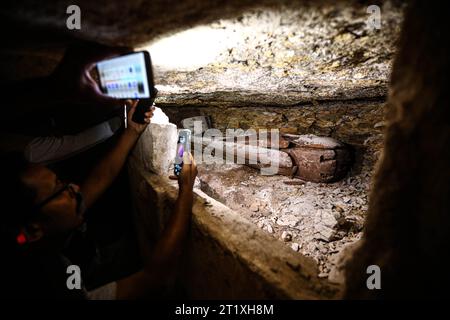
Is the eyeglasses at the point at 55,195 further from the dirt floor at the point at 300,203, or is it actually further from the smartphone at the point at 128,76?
the dirt floor at the point at 300,203

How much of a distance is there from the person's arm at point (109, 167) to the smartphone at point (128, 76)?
0.53m

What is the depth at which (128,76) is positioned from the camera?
1348mm

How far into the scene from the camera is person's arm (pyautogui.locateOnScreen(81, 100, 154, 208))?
2.09 meters

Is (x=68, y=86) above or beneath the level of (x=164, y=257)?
above

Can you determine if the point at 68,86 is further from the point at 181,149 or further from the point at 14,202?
the point at 181,149

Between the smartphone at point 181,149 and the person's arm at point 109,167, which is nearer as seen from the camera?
the person's arm at point 109,167

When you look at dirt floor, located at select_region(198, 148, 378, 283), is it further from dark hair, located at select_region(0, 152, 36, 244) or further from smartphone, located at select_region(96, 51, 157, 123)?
dark hair, located at select_region(0, 152, 36, 244)

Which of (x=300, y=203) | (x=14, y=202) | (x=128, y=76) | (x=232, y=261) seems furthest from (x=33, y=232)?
(x=300, y=203)

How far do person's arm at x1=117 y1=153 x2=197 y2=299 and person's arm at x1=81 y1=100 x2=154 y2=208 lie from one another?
0.69m

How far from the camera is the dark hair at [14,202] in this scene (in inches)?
51.6

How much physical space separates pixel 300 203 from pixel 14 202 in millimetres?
3175

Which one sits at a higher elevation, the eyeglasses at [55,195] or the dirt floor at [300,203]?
the eyeglasses at [55,195]

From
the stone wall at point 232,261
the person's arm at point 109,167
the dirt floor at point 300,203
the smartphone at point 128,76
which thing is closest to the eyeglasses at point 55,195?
the person's arm at point 109,167
